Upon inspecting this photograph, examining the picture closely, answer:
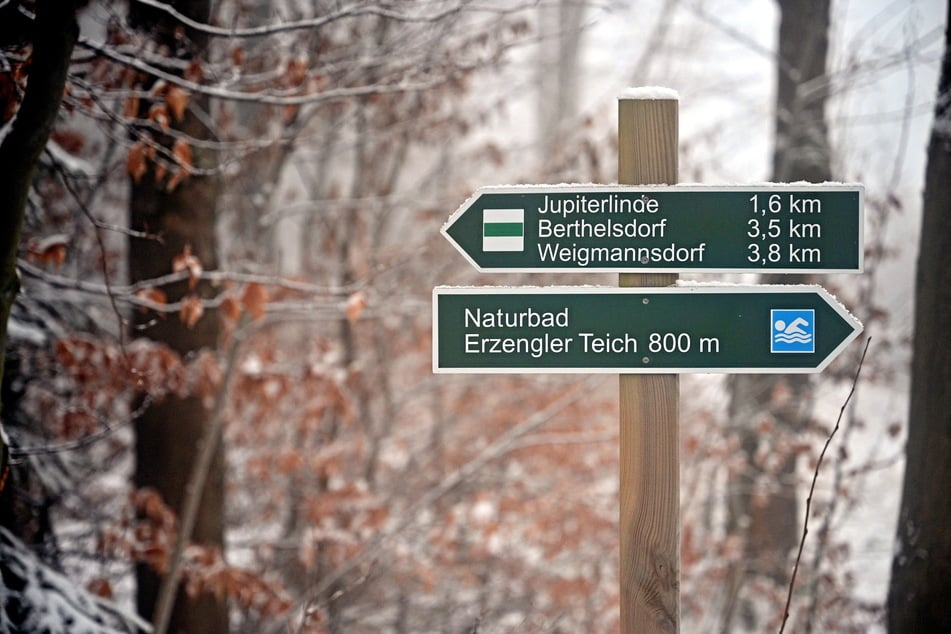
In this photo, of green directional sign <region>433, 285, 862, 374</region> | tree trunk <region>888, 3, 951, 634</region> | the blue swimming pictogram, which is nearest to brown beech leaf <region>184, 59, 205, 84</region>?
green directional sign <region>433, 285, 862, 374</region>

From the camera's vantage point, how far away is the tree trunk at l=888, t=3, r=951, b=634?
11.4 ft

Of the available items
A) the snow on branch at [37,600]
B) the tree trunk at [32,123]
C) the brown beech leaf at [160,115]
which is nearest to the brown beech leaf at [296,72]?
the brown beech leaf at [160,115]

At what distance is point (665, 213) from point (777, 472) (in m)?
5.20

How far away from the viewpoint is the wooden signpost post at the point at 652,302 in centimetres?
229

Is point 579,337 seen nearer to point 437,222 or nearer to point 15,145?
point 15,145

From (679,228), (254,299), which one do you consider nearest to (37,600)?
(254,299)

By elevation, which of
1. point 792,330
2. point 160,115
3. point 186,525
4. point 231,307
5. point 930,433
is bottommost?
point 186,525

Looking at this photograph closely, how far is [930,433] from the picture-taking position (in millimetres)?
3609

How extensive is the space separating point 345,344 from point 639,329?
18.4 ft

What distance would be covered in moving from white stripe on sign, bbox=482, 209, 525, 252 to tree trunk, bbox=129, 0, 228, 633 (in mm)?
2777

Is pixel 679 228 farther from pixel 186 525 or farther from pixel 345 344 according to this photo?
pixel 345 344

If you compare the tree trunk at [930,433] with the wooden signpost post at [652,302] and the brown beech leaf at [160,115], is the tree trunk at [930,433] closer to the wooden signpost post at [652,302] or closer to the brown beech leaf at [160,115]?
the wooden signpost post at [652,302]

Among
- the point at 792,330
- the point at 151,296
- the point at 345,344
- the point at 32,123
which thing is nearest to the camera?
the point at 792,330

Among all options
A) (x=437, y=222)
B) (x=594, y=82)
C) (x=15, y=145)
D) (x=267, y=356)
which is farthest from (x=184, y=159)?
(x=594, y=82)
